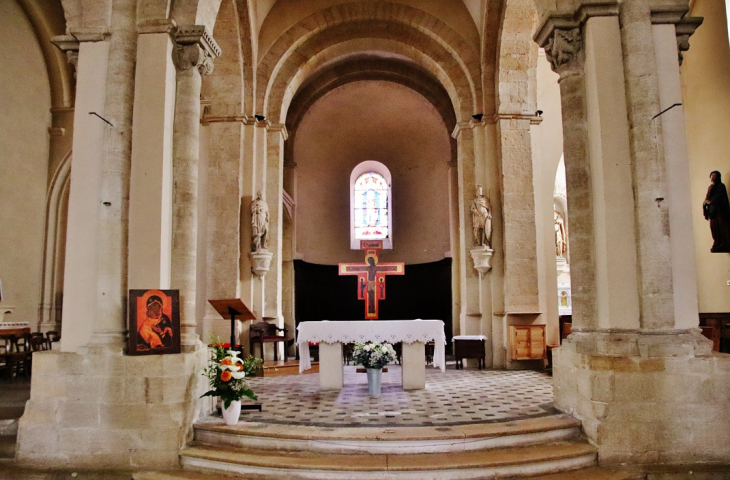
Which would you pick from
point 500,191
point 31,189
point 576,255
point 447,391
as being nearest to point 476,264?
point 500,191

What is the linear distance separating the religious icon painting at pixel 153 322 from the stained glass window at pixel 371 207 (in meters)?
13.3

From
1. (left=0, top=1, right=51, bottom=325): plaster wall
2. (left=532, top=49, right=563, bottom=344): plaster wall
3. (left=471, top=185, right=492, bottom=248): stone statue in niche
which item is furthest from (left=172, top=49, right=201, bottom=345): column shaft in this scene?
(left=0, top=1, right=51, bottom=325): plaster wall

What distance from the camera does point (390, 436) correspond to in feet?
17.4

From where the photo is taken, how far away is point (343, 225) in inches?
746

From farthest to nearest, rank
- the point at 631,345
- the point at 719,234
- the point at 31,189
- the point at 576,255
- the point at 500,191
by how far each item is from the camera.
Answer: the point at 31,189
the point at 500,191
the point at 719,234
the point at 576,255
the point at 631,345

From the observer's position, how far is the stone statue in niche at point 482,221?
444 inches

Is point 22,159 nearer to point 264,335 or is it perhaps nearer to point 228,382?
point 264,335

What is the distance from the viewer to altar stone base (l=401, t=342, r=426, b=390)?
827cm

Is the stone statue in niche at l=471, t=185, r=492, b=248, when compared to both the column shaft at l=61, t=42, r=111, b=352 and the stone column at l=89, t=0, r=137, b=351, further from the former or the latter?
the column shaft at l=61, t=42, r=111, b=352

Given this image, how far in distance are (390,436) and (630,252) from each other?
122 inches

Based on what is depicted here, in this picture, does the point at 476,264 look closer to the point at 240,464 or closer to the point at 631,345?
the point at 631,345

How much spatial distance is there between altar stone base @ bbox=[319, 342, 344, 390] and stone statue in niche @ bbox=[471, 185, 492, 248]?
14.5 ft

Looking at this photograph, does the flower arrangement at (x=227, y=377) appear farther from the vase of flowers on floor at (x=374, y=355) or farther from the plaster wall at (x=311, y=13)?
the plaster wall at (x=311, y=13)

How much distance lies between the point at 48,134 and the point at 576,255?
12.1 m
